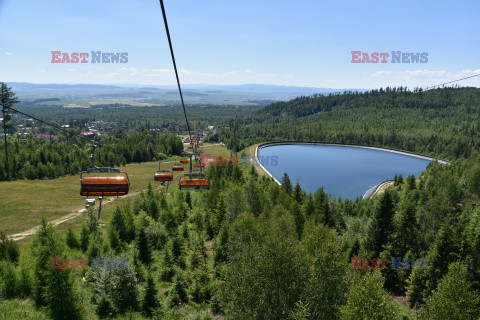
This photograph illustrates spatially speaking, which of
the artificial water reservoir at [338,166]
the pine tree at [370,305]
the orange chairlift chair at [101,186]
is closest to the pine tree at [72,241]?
the orange chairlift chair at [101,186]

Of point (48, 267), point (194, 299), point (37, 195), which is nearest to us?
point (48, 267)

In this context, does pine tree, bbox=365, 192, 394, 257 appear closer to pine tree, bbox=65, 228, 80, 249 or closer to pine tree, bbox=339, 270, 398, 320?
pine tree, bbox=339, 270, 398, 320

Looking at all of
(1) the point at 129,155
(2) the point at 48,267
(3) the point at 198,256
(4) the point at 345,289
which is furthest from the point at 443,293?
(1) the point at 129,155

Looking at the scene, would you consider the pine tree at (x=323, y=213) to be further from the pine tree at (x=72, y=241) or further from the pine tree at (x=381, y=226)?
the pine tree at (x=72, y=241)

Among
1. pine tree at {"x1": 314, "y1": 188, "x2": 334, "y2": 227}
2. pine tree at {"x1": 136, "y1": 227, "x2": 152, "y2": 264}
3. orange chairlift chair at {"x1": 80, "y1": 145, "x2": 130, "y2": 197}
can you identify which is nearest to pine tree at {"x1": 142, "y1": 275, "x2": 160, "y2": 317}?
pine tree at {"x1": 136, "y1": 227, "x2": 152, "y2": 264}

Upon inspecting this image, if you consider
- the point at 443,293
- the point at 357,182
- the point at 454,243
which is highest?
the point at 443,293

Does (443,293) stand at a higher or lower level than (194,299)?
higher

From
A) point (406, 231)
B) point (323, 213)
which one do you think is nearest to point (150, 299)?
point (323, 213)

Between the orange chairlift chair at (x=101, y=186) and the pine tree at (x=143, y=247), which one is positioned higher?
the orange chairlift chair at (x=101, y=186)

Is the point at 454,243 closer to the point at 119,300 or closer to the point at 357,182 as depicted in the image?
the point at 119,300
